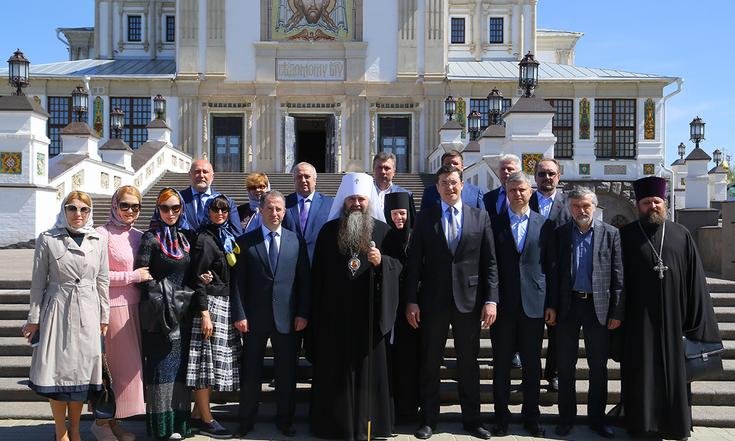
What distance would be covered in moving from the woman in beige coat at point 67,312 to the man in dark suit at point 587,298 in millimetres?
3937

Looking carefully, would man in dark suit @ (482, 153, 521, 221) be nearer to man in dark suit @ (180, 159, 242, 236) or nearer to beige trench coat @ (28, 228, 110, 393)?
man in dark suit @ (180, 159, 242, 236)

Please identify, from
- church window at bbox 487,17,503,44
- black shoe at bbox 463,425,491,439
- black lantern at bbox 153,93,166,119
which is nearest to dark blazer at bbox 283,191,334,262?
black shoe at bbox 463,425,491,439

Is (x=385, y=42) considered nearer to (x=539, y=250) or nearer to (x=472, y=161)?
(x=472, y=161)

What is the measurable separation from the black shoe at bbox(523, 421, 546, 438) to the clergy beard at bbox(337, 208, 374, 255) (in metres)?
2.19

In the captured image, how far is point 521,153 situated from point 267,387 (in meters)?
9.00

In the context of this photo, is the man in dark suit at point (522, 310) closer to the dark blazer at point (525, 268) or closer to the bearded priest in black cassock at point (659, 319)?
the dark blazer at point (525, 268)

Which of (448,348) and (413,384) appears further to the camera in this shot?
(448,348)

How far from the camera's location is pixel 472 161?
21188 millimetres

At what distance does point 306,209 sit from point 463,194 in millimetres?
1682

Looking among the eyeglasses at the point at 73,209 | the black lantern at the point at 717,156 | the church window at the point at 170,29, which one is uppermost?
the church window at the point at 170,29

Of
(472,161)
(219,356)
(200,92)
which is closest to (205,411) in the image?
(219,356)

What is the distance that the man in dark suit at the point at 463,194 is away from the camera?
6.79m

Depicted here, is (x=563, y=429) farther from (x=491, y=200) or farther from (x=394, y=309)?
(x=491, y=200)

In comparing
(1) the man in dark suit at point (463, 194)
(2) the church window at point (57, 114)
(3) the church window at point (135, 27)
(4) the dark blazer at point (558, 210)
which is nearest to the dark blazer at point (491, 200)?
(1) the man in dark suit at point (463, 194)
